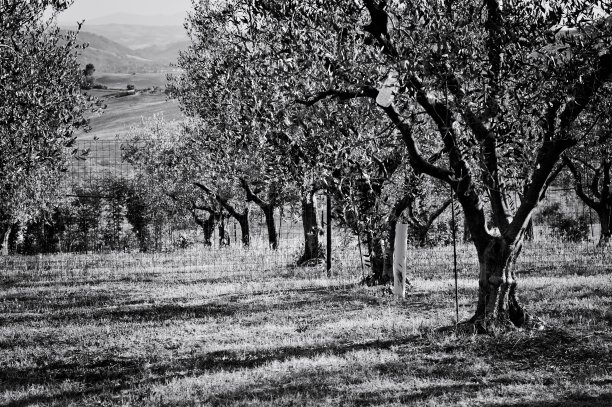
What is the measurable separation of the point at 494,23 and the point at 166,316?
29.8ft

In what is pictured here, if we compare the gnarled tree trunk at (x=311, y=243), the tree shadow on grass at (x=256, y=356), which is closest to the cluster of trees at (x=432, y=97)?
the tree shadow on grass at (x=256, y=356)

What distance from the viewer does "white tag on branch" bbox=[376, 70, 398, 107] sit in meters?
9.03

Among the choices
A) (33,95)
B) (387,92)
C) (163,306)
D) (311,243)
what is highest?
(33,95)

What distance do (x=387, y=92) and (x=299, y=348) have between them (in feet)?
14.6

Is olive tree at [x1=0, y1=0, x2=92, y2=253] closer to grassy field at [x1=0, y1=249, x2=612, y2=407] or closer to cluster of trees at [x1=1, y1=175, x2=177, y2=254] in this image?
grassy field at [x1=0, y1=249, x2=612, y2=407]

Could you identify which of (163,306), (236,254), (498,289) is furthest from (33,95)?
(236,254)

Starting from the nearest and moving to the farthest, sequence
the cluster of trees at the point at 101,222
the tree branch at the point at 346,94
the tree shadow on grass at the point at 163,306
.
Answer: the tree branch at the point at 346,94
the tree shadow on grass at the point at 163,306
the cluster of trees at the point at 101,222

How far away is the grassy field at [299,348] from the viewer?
8203mm

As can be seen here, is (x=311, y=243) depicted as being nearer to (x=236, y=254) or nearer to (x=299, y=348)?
(x=236, y=254)

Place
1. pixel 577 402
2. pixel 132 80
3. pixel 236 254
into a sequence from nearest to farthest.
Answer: pixel 577 402 → pixel 236 254 → pixel 132 80

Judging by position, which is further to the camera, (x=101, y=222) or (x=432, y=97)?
(x=101, y=222)

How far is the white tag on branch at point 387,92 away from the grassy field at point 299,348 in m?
3.82

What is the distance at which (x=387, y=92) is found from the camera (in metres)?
9.38

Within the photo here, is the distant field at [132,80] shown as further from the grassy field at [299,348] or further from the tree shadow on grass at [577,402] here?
the tree shadow on grass at [577,402]
